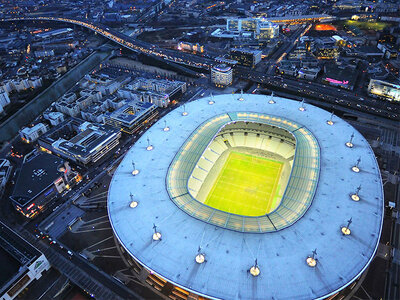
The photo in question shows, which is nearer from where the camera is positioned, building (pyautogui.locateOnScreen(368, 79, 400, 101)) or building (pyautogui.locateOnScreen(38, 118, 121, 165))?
building (pyautogui.locateOnScreen(38, 118, 121, 165))

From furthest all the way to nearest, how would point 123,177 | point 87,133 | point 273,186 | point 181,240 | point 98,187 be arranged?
point 87,133
point 98,187
point 273,186
point 123,177
point 181,240

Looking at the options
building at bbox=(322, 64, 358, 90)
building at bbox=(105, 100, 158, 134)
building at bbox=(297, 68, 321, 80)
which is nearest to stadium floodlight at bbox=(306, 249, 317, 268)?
building at bbox=(105, 100, 158, 134)

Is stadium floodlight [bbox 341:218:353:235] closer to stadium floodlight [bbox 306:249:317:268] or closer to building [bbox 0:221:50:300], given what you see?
stadium floodlight [bbox 306:249:317:268]

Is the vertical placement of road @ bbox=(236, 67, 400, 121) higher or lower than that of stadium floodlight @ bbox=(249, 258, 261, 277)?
lower

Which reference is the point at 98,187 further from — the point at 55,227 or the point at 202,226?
the point at 202,226

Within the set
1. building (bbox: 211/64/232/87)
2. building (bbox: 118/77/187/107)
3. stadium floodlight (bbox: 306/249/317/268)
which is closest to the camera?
stadium floodlight (bbox: 306/249/317/268)

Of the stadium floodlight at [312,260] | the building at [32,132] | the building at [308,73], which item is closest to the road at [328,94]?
the building at [308,73]

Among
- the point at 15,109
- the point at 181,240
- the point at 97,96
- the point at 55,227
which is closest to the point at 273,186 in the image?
the point at 181,240

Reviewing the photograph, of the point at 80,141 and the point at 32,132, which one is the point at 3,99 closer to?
the point at 32,132
